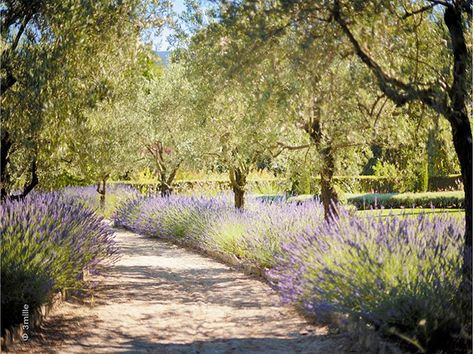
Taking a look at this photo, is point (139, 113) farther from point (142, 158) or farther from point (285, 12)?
point (285, 12)

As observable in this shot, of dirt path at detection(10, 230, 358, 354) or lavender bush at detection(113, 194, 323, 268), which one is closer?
dirt path at detection(10, 230, 358, 354)

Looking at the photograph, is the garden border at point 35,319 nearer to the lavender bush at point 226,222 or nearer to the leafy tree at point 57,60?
the leafy tree at point 57,60

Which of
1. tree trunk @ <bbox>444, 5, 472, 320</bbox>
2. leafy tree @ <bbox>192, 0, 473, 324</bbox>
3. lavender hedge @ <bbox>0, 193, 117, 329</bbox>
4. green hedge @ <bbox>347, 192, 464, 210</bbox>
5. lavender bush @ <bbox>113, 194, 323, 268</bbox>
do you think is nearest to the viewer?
tree trunk @ <bbox>444, 5, 472, 320</bbox>

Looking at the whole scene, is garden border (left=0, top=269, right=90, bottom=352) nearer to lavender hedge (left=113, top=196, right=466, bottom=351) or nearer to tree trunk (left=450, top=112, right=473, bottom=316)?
lavender hedge (left=113, top=196, right=466, bottom=351)

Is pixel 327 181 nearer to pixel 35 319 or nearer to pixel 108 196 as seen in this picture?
pixel 35 319

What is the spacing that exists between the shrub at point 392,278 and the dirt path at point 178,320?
0.47 meters

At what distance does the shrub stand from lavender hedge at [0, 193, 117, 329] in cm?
278

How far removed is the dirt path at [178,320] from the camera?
671cm

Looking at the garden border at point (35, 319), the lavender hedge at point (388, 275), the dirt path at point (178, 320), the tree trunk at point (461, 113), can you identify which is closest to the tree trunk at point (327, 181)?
the lavender hedge at point (388, 275)

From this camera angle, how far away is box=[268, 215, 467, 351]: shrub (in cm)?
575

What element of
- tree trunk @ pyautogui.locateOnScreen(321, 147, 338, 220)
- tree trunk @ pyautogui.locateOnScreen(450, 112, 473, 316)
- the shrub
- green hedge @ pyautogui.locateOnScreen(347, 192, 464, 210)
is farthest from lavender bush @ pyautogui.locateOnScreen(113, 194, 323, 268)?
green hedge @ pyautogui.locateOnScreen(347, 192, 464, 210)

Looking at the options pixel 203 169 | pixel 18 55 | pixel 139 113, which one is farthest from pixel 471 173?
pixel 139 113

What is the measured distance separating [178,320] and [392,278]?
3.03m

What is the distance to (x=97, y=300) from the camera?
9094mm
